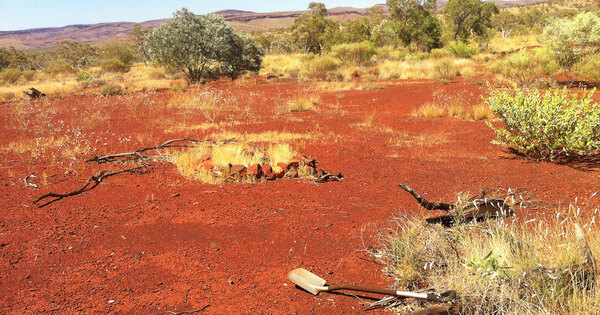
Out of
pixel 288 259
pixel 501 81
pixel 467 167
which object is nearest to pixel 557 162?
pixel 467 167

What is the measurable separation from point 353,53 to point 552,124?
1912cm

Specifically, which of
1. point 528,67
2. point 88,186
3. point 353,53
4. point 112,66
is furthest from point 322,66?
point 112,66

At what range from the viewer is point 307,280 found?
2949mm

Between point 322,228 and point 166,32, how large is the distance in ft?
60.5

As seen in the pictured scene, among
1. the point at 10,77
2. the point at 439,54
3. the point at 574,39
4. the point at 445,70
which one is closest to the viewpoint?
the point at 574,39

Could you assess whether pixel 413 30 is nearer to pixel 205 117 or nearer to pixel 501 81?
pixel 501 81

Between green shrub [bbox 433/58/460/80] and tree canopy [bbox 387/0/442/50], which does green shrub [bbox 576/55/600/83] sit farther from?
tree canopy [bbox 387/0/442/50]

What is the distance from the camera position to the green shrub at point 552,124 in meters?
5.67

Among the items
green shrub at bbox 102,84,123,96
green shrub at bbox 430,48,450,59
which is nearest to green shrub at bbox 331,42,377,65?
green shrub at bbox 430,48,450,59

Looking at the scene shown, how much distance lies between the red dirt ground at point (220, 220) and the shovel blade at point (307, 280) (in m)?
0.08

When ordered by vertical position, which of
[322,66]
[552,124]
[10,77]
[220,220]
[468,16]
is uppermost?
[468,16]

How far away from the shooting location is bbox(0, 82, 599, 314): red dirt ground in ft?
9.62

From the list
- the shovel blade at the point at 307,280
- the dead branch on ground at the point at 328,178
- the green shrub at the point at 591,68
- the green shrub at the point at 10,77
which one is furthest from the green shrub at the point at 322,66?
the green shrub at the point at 10,77

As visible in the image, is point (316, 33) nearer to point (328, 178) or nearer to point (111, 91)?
point (111, 91)
